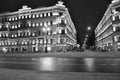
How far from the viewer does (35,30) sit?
66.6 m

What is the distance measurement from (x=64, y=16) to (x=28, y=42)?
2401 cm

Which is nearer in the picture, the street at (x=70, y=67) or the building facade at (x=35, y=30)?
the street at (x=70, y=67)

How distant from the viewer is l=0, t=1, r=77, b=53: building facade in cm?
6175

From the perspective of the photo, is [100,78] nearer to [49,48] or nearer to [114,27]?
[49,48]

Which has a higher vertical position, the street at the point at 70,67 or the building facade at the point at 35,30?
the building facade at the point at 35,30

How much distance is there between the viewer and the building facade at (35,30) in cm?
6175

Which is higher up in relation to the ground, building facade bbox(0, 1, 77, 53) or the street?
building facade bbox(0, 1, 77, 53)

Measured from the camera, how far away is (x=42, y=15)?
2635 inches

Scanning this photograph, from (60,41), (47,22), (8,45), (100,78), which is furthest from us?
(8,45)

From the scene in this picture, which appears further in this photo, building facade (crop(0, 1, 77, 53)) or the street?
building facade (crop(0, 1, 77, 53))

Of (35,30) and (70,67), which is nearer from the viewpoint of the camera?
(70,67)

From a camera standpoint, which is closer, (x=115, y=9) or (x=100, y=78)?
(x=100, y=78)

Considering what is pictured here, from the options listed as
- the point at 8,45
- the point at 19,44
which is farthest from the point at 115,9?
the point at 8,45

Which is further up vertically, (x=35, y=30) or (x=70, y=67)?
(x=35, y=30)
